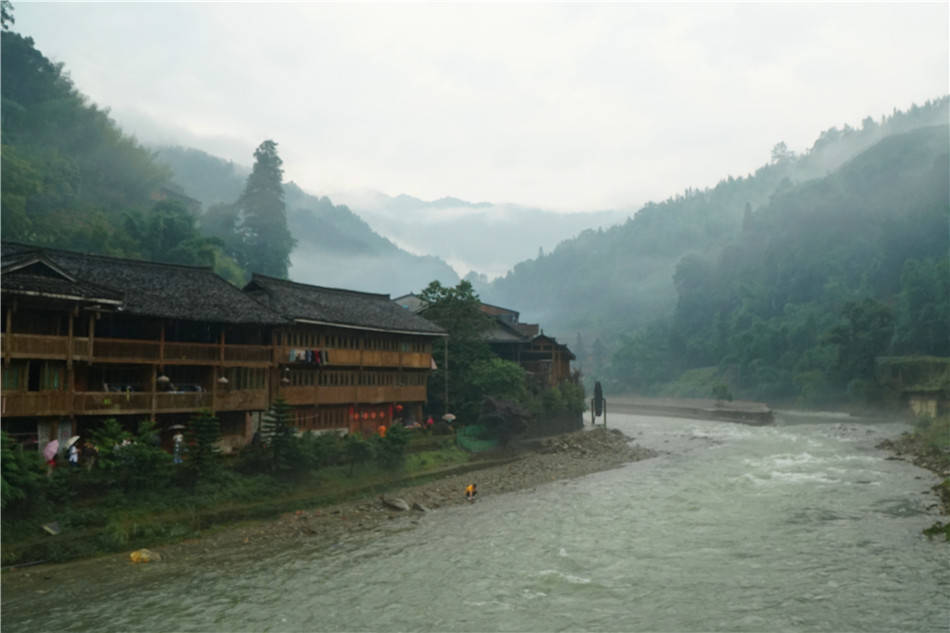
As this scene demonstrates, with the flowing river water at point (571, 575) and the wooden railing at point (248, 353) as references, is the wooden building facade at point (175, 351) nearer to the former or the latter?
the wooden railing at point (248, 353)

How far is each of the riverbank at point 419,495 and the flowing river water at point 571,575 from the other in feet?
2.65

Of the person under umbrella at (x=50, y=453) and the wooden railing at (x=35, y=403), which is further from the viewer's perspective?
the person under umbrella at (x=50, y=453)

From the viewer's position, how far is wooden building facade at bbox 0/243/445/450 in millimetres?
22828

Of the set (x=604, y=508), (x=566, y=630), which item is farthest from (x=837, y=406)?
(x=566, y=630)

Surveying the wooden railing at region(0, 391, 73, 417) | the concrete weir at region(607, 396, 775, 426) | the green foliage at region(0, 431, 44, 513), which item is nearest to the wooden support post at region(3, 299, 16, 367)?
the wooden railing at region(0, 391, 73, 417)

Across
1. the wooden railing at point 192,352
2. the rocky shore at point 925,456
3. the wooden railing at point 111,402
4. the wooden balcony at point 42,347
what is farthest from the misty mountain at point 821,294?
the wooden balcony at point 42,347

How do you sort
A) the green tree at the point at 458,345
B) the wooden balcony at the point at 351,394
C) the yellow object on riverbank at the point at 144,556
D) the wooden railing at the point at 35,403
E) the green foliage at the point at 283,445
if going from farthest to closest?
the green tree at the point at 458,345 < the wooden balcony at the point at 351,394 < the green foliage at the point at 283,445 < the wooden railing at the point at 35,403 < the yellow object on riverbank at the point at 144,556

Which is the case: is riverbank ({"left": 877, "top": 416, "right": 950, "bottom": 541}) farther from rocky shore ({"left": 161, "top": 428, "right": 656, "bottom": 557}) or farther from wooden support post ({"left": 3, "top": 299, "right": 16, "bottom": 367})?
wooden support post ({"left": 3, "top": 299, "right": 16, "bottom": 367})

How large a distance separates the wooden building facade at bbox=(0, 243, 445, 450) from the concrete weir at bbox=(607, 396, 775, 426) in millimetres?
43866

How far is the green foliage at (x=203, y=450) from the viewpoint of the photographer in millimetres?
25172

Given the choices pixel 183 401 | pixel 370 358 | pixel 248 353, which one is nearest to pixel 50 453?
pixel 183 401

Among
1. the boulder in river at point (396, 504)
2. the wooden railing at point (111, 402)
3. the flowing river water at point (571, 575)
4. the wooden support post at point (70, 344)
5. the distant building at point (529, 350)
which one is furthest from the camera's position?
the distant building at point (529, 350)

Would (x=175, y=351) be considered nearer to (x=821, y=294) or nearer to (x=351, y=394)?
(x=351, y=394)

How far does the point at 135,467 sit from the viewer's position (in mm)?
23219
